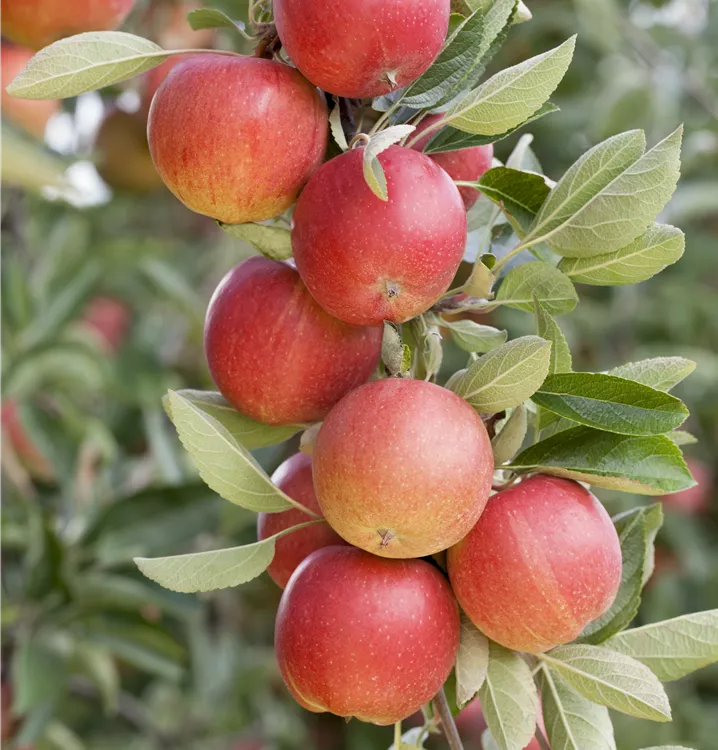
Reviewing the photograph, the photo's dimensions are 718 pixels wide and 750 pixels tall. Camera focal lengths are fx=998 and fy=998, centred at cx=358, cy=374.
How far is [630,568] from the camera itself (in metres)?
0.79

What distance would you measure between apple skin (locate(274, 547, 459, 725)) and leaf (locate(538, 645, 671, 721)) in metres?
0.09

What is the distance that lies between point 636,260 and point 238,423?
1.09 ft

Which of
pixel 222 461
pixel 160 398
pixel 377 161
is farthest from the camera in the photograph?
pixel 160 398

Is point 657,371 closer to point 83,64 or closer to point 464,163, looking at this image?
point 464,163

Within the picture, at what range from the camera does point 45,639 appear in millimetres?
1383

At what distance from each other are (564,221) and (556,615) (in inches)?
10.8

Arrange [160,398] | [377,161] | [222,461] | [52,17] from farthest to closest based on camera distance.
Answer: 1. [160,398]
2. [52,17]
3. [222,461]
4. [377,161]

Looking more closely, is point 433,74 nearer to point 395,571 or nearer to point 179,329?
point 395,571

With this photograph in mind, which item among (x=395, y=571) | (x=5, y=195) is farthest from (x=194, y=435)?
(x=5, y=195)

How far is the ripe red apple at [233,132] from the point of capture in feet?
2.19

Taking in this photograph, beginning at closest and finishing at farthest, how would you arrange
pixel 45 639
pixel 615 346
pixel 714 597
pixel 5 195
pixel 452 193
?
pixel 452 193
pixel 45 639
pixel 5 195
pixel 714 597
pixel 615 346

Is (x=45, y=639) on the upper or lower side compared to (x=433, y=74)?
lower

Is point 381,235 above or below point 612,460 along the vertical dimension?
above

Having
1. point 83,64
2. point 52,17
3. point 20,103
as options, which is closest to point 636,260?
point 83,64
